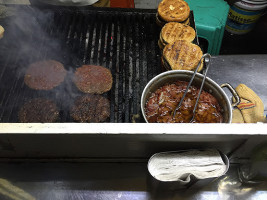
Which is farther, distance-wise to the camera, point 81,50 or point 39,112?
point 81,50

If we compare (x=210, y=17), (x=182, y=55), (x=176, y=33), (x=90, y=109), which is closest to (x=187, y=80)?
(x=182, y=55)

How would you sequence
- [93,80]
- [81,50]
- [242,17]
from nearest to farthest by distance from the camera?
[93,80] → [81,50] → [242,17]

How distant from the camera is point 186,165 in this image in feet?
5.73

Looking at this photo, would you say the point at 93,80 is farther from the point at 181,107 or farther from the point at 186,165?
the point at 186,165

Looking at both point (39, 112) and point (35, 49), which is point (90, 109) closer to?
point (39, 112)

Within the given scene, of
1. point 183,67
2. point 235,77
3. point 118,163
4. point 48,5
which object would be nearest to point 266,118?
point 235,77

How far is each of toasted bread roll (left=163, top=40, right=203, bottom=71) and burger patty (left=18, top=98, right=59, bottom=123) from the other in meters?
1.34

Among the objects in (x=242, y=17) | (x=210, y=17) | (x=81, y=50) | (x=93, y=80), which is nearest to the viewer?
(x=93, y=80)

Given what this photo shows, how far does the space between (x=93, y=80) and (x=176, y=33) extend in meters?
1.13

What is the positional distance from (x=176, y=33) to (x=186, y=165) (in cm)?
167

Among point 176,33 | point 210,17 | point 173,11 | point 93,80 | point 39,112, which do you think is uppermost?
point 173,11

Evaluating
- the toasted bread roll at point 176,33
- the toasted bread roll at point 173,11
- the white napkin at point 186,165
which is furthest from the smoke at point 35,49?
the white napkin at point 186,165

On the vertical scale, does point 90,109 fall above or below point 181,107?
below

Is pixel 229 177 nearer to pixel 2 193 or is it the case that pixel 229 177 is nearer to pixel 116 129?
pixel 116 129
